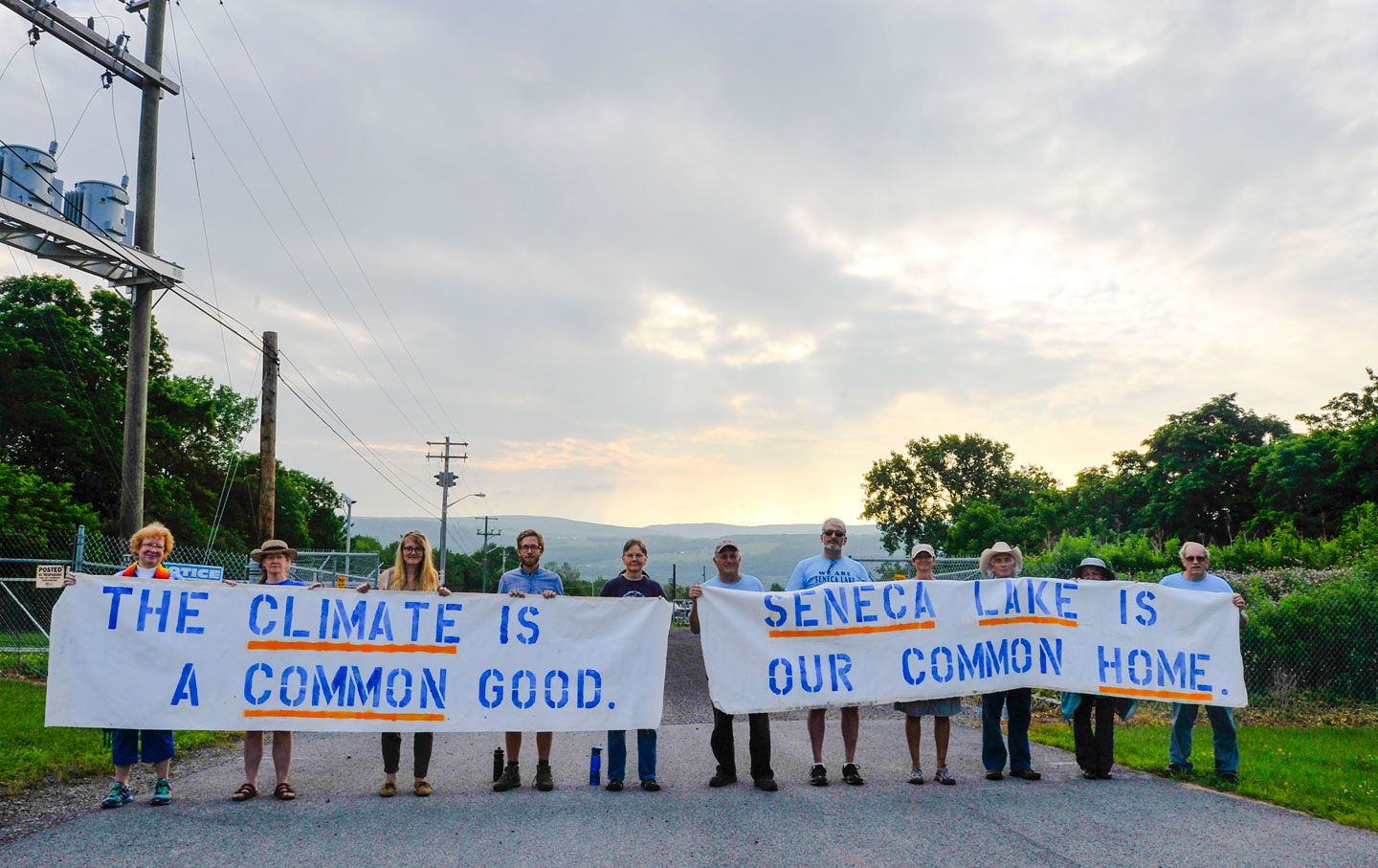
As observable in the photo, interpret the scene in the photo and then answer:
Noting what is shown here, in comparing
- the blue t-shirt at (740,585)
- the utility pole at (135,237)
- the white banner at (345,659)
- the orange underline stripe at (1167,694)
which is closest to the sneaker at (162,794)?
the white banner at (345,659)

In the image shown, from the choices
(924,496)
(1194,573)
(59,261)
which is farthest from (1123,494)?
(59,261)

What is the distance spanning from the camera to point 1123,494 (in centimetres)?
4809

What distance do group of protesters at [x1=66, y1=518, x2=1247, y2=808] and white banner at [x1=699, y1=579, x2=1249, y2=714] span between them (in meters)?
0.13

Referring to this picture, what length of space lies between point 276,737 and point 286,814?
837 mm

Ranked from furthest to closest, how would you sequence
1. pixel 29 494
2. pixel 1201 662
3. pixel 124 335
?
pixel 124 335, pixel 29 494, pixel 1201 662

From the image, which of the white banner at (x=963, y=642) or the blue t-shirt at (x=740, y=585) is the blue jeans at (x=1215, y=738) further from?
the blue t-shirt at (x=740, y=585)

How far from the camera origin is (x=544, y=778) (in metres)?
6.77

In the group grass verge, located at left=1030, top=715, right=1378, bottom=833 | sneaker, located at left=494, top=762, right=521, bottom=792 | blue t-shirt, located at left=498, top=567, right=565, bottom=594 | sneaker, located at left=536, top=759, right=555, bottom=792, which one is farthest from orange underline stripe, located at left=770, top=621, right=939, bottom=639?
grass verge, located at left=1030, top=715, right=1378, bottom=833

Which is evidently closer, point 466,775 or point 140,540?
point 140,540

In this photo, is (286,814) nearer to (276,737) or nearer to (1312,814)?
(276,737)

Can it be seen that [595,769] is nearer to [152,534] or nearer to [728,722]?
[728,722]

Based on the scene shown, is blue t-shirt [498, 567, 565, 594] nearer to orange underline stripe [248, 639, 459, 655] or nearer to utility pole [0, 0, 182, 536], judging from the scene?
orange underline stripe [248, 639, 459, 655]

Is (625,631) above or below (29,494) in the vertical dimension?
below

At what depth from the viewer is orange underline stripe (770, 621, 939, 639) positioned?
7.42 metres
